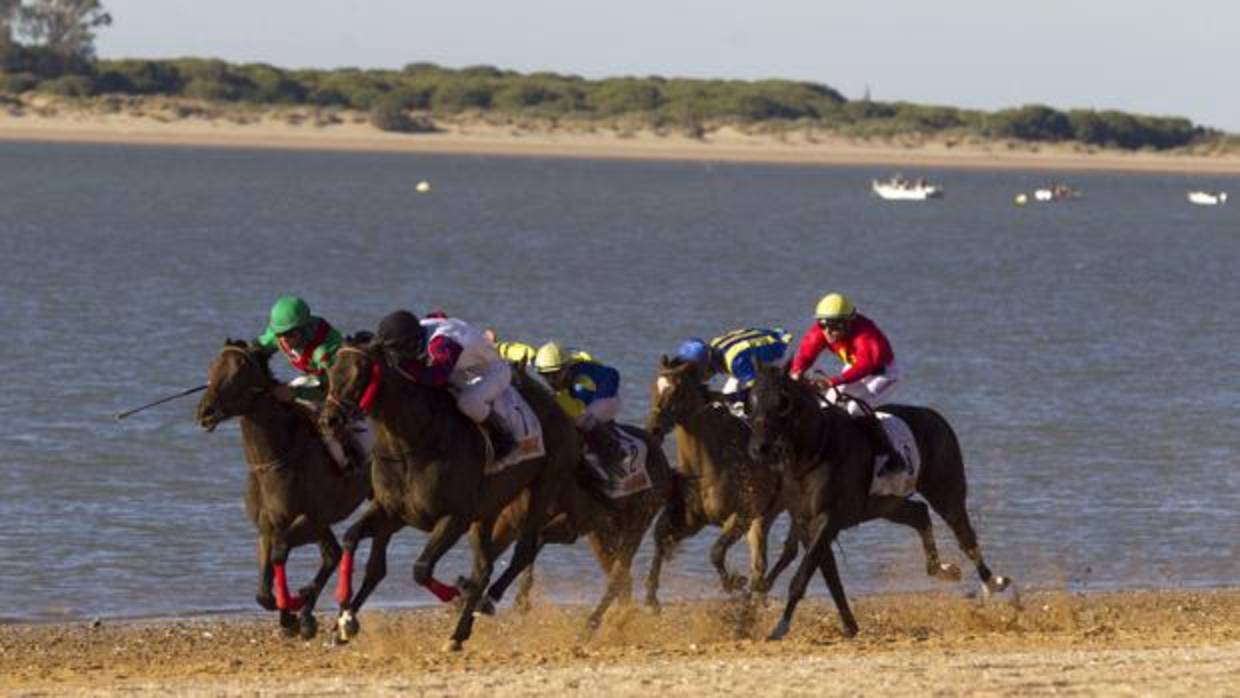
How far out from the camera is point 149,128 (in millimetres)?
161125

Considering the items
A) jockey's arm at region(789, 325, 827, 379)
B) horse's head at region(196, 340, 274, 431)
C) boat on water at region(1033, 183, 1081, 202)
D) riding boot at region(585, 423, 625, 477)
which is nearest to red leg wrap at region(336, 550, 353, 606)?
horse's head at region(196, 340, 274, 431)

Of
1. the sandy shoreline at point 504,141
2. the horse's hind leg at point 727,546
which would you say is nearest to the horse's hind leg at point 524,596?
the horse's hind leg at point 727,546

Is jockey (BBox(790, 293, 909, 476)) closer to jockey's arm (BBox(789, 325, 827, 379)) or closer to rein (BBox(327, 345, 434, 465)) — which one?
jockey's arm (BBox(789, 325, 827, 379))

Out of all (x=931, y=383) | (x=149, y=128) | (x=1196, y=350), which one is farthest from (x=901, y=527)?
(x=149, y=128)

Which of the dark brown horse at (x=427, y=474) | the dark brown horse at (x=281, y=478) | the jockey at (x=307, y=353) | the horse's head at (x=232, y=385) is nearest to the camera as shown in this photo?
the dark brown horse at (x=427, y=474)

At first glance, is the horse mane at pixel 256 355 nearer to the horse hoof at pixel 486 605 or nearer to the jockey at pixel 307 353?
the jockey at pixel 307 353

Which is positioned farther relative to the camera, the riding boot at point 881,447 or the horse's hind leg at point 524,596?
the horse's hind leg at point 524,596

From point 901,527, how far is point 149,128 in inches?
5536

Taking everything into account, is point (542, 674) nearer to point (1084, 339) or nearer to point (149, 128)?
point (1084, 339)

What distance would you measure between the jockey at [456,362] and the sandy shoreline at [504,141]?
144292 mm

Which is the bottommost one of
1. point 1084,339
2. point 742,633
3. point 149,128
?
point 149,128

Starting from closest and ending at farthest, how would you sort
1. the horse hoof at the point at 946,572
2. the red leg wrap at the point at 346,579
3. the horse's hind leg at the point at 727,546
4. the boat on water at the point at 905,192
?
the red leg wrap at the point at 346,579, the horse's hind leg at the point at 727,546, the horse hoof at the point at 946,572, the boat on water at the point at 905,192

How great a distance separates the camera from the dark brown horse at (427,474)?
15.3 metres

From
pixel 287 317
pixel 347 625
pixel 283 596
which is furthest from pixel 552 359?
pixel 347 625
